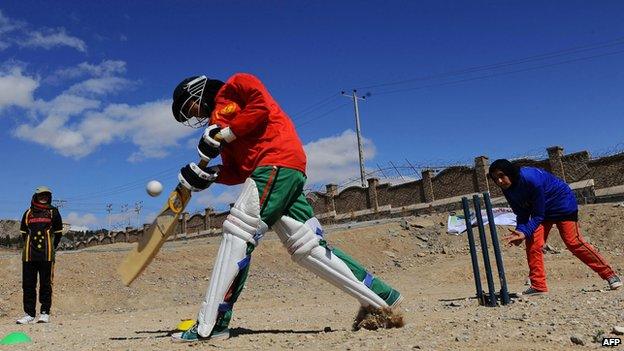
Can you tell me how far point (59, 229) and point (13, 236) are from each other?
242 ft

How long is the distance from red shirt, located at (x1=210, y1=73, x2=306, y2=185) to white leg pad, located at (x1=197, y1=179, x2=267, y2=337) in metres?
0.25

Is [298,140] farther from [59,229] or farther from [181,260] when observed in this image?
[181,260]

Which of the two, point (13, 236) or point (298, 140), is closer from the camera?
point (298, 140)

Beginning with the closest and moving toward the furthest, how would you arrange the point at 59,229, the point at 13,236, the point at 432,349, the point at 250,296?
the point at 432,349
the point at 59,229
the point at 250,296
the point at 13,236

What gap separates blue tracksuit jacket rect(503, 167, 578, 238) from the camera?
542 cm

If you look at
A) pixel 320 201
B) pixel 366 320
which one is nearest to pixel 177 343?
pixel 366 320

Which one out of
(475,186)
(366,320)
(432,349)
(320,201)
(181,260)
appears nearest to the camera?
(432,349)

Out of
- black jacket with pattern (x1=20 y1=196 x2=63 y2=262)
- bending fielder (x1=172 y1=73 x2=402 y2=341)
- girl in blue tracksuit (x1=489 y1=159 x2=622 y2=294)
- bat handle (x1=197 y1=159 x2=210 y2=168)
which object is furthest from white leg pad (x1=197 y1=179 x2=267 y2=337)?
black jacket with pattern (x1=20 y1=196 x2=63 y2=262)

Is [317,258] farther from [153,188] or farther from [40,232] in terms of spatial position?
[40,232]

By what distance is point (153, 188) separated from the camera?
12.8 feet

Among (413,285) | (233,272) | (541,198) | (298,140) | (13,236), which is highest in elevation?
(13,236)

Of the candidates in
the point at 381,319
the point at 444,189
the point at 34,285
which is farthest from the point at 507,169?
the point at 444,189

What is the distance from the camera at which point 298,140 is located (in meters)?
3.68

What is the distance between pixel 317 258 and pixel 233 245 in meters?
0.56
